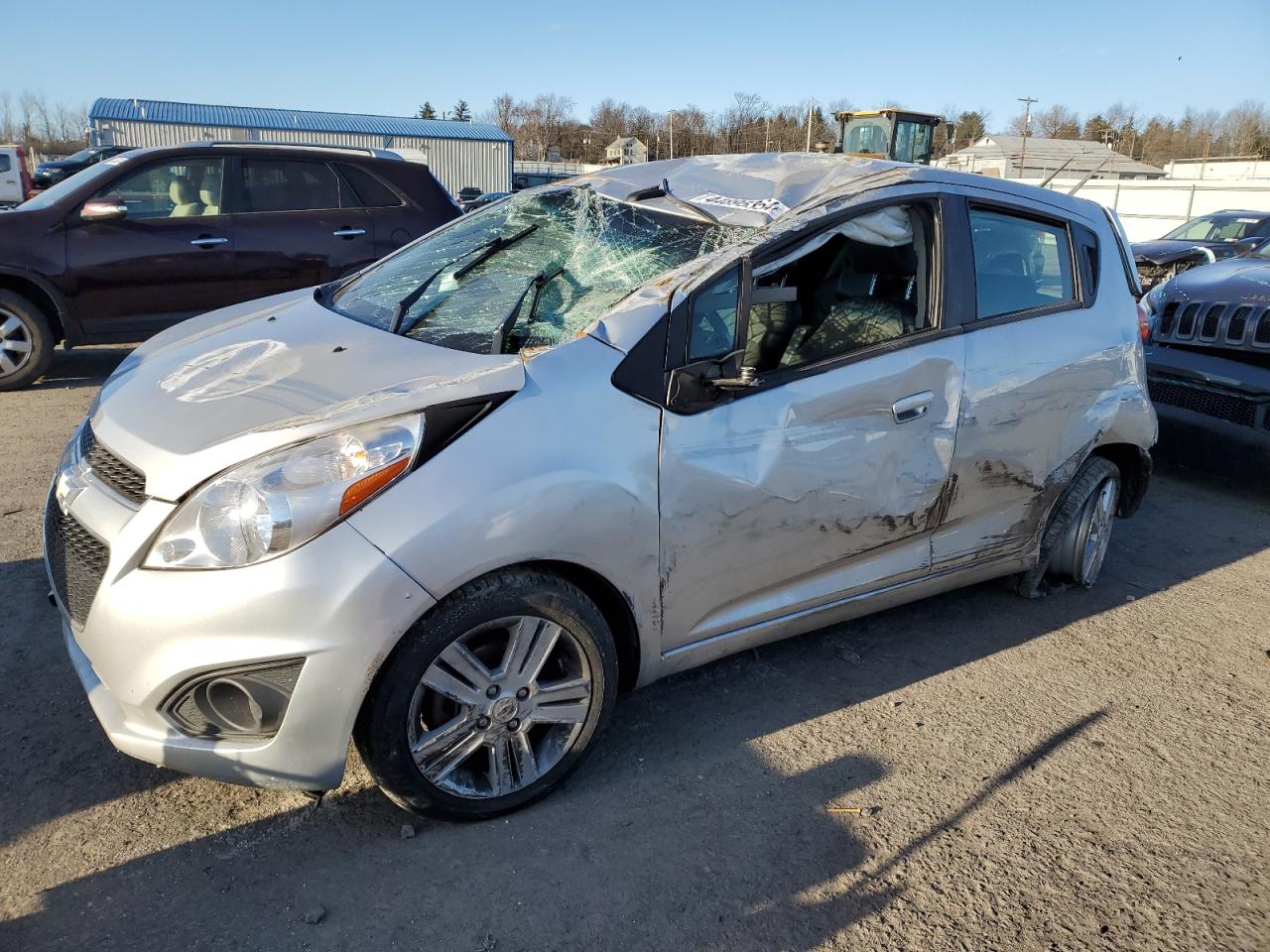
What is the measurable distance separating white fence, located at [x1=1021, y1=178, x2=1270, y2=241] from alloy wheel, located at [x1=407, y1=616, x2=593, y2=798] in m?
26.4

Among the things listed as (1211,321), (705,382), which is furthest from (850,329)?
(1211,321)

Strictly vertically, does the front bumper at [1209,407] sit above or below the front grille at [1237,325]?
below

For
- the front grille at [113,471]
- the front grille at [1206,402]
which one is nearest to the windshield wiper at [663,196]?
the front grille at [113,471]

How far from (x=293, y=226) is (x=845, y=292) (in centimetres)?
536

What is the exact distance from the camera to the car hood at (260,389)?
2.40m

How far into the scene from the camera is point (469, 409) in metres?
2.51

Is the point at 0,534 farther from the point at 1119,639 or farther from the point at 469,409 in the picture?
the point at 1119,639

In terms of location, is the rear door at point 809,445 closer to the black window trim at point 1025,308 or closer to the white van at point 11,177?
the black window trim at point 1025,308

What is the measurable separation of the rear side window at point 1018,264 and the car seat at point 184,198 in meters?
6.04

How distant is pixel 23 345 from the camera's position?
22.7 feet

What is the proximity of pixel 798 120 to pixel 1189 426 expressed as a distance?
53592 mm

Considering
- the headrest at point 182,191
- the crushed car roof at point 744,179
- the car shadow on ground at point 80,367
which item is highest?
the crushed car roof at point 744,179

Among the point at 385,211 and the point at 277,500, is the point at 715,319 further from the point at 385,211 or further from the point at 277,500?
the point at 385,211

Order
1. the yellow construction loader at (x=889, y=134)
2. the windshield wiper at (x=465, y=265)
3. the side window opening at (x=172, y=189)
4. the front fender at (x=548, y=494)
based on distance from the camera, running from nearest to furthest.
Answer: the front fender at (x=548, y=494)
the windshield wiper at (x=465, y=265)
the side window opening at (x=172, y=189)
the yellow construction loader at (x=889, y=134)
